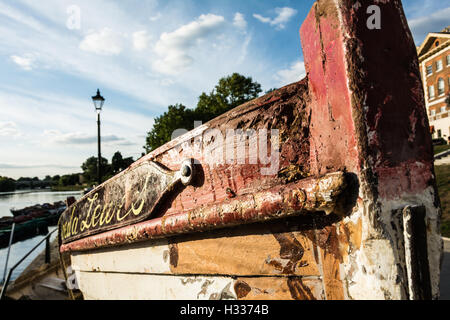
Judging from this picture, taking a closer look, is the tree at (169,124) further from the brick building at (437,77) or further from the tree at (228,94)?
the brick building at (437,77)

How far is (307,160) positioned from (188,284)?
1.13 m

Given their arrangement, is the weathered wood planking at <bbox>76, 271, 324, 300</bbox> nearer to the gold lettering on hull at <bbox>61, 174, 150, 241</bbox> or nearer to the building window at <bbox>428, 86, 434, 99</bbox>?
the gold lettering on hull at <bbox>61, 174, 150, 241</bbox>

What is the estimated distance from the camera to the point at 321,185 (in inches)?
43.1

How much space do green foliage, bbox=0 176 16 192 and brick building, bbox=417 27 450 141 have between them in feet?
364

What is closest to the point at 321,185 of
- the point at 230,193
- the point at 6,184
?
the point at 230,193

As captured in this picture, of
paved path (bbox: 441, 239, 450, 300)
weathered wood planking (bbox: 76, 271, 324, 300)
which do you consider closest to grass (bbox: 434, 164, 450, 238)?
paved path (bbox: 441, 239, 450, 300)

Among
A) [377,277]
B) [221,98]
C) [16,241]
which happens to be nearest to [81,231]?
[377,277]

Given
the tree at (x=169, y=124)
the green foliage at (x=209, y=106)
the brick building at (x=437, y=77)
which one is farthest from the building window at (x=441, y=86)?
the tree at (x=169, y=124)

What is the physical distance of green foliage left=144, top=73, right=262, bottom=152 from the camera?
2840 cm

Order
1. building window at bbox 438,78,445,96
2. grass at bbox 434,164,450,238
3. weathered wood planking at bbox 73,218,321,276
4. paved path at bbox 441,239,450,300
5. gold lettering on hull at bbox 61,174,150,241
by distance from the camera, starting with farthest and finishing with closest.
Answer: building window at bbox 438,78,445,96, grass at bbox 434,164,450,238, paved path at bbox 441,239,450,300, gold lettering on hull at bbox 61,174,150,241, weathered wood planking at bbox 73,218,321,276

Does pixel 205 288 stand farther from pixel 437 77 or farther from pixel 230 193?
pixel 437 77

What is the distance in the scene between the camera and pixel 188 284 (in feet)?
5.88

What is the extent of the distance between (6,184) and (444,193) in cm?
11358
